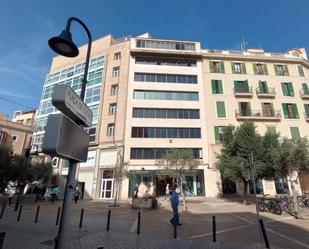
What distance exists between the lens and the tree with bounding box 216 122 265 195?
18438 mm

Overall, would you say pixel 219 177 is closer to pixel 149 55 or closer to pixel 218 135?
pixel 218 135

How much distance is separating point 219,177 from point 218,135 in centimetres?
533

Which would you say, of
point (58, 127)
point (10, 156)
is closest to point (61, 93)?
point (58, 127)

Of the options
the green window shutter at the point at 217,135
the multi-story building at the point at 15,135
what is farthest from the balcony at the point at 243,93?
the multi-story building at the point at 15,135

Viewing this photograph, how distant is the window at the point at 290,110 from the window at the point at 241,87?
5.54m

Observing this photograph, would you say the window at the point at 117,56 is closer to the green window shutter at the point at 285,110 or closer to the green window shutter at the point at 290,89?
the green window shutter at the point at 285,110

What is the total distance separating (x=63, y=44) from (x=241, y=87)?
3047cm

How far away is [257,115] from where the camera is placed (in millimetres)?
29641

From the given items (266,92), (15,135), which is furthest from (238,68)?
(15,135)

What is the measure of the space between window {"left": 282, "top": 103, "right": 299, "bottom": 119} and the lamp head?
3204 centimetres

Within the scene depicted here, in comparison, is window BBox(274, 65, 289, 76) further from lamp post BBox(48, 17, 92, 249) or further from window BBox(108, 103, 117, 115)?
lamp post BBox(48, 17, 92, 249)

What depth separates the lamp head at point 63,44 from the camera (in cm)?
467

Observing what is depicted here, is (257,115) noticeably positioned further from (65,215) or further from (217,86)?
(65,215)

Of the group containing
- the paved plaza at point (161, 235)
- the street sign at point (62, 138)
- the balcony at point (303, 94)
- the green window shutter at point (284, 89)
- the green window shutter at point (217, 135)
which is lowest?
the paved plaza at point (161, 235)
